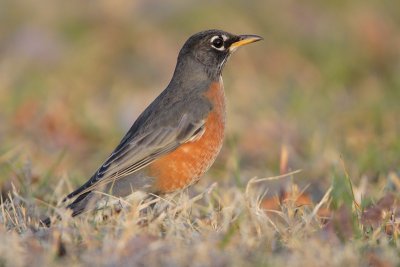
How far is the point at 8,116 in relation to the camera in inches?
332

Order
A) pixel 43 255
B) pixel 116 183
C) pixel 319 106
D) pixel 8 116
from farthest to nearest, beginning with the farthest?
pixel 319 106, pixel 8 116, pixel 116 183, pixel 43 255

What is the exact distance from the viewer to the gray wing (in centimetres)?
594

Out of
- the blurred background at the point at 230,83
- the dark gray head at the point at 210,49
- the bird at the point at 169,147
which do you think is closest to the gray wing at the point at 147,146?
the bird at the point at 169,147

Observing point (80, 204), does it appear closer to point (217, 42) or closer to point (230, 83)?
point (217, 42)

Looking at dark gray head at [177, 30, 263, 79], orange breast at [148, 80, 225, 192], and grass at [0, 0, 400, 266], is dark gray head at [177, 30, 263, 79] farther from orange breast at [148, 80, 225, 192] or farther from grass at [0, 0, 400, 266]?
grass at [0, 0, 400, 266]

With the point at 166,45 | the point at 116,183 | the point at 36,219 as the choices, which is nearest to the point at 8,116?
the point at 116,183

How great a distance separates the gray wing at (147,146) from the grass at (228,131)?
17.2 inches

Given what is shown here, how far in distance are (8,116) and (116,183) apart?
279 centimetres

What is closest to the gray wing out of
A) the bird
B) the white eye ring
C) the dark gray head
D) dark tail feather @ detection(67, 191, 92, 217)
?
the bird

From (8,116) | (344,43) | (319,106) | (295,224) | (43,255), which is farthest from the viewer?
(344,43)

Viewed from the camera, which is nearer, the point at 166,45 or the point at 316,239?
the point at 316,239

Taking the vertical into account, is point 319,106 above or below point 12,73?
below

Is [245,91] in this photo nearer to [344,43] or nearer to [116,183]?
[344,43]

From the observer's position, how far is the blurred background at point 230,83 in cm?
750
